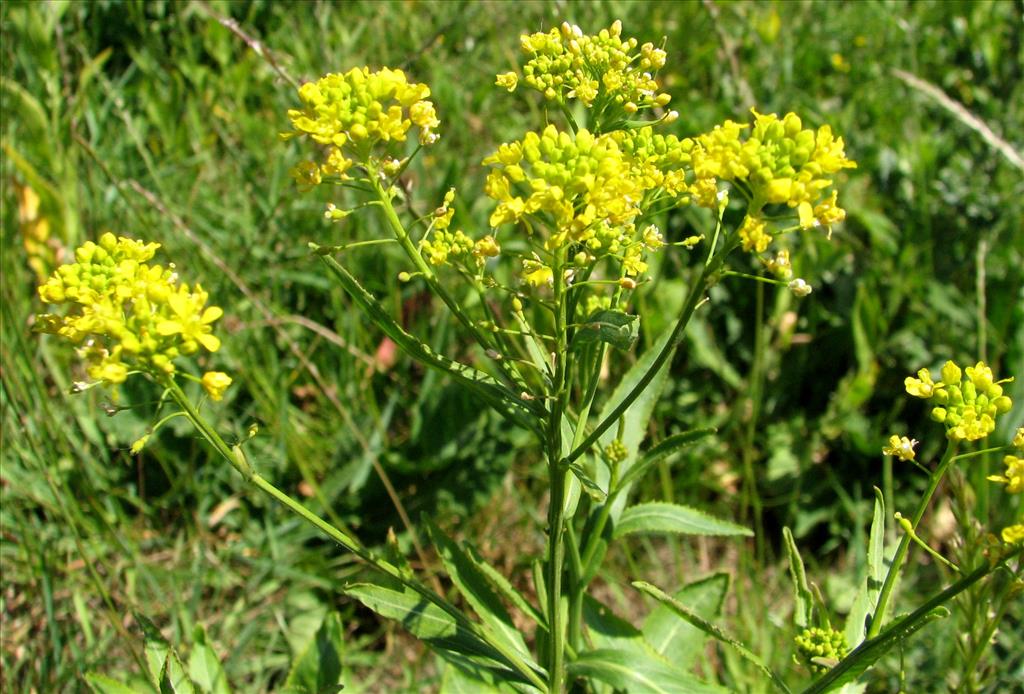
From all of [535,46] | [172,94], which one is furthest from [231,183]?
[535,46]

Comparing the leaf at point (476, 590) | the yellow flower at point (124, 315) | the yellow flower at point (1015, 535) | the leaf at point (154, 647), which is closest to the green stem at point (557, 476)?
the leaf at point (476, 590)

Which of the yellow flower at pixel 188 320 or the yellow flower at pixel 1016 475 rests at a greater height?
the yellow flower at pixel 188 320

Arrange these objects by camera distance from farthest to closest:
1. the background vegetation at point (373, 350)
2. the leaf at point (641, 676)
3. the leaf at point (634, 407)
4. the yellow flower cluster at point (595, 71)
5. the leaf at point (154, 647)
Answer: the background vegetation at point (373, 350) → the leaf at point (634, 407) → the leaf at point (154, 647) → the leaf at point (641, 676) → the yellow flower cluster at point (595, 71)

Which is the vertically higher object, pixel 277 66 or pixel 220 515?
pixel 277 66

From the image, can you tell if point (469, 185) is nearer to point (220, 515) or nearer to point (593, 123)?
point (220, 515)

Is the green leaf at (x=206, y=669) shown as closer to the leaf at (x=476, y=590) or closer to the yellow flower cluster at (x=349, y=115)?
the leaf at (x=476, y=590)

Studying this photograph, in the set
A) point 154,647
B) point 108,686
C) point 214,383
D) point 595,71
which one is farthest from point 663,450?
point 108,686

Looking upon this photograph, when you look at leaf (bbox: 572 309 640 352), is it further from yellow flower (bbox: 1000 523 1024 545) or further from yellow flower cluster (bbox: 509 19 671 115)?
yellow flower (bbox: 1000 523 1024 545)

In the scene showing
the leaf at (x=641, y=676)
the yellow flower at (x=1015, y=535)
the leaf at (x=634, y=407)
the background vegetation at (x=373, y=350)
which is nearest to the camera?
the yellow flower at (x=1015, y=535)
